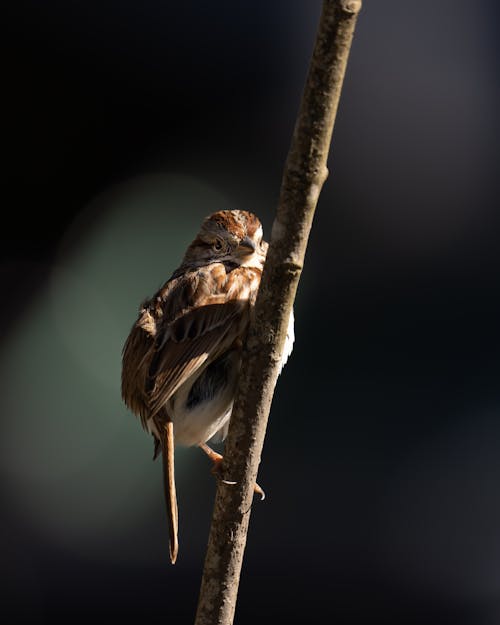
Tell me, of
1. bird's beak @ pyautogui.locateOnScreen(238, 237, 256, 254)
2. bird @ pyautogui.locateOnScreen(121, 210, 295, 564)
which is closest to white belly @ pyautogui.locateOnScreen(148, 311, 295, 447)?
bird @ pyautogui.locateOnScreen(121, 210, 295, 564)

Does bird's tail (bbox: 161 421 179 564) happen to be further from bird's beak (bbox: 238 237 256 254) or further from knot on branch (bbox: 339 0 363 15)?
knot on branch (bbox: 339 0 363 15)

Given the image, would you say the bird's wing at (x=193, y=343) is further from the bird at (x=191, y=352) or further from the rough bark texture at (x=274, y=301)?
the rough bark texture at (x=274, y=301)

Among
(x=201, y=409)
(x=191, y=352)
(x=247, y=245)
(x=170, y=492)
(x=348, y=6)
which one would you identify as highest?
(x=348, y=6)

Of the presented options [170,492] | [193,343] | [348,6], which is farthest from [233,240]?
[348,6]

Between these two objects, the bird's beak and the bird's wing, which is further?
the bird's beak

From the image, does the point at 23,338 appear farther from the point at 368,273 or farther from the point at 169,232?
the point at 368,273

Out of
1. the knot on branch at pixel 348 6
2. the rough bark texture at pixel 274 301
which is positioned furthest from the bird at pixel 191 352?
the knot on branch at pixel 348 6

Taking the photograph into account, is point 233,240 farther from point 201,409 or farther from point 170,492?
point 170,492
